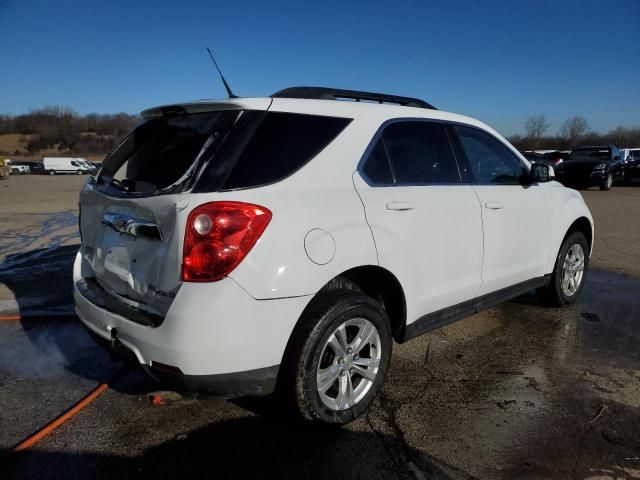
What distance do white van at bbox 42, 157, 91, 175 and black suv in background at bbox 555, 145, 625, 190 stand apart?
54400 mm

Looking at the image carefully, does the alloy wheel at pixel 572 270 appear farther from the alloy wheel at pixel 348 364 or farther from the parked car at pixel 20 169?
the parked car at pixel 20 169

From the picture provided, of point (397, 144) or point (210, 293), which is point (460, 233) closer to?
point (397, 144)

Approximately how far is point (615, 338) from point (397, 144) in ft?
8.90

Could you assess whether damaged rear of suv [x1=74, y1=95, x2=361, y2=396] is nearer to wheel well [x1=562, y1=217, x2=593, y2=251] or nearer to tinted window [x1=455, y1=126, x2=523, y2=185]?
tinted window [x1=455, y1=126, x2=523, y2=185]

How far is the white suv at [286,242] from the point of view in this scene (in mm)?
2248

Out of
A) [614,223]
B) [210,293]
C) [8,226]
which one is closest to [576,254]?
[210,293]

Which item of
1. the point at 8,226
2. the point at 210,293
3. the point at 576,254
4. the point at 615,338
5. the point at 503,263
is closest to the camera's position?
the point at 210,293

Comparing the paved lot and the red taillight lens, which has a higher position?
the red taillight lens

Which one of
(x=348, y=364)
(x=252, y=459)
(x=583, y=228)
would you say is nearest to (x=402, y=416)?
(x=348, y=364)

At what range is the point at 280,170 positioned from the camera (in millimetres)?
2473

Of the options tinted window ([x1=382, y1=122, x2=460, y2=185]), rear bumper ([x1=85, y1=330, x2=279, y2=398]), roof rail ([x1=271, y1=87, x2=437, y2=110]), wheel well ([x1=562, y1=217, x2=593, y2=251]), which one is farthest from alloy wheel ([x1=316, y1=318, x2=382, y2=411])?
wheel well ([x1=562, y1=217, x2=593, y2=251])

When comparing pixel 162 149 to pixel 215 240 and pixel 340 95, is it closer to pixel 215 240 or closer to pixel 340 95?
pixel 215 240

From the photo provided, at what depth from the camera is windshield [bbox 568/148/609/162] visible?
21.4 meters

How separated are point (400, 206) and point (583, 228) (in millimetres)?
3057
